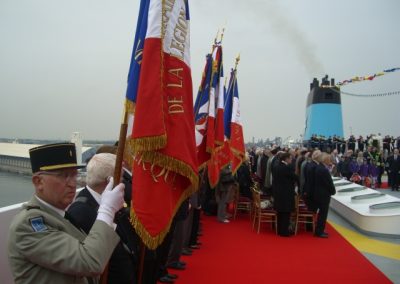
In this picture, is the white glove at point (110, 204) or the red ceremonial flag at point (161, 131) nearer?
the white glove at point (110, 204)

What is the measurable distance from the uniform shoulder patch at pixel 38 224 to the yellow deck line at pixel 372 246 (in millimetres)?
5685

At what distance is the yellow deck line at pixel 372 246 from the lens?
571 cm

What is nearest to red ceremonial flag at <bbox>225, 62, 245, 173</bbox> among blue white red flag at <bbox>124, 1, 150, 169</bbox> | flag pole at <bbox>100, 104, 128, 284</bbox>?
blue white red flag at <bbox>124, 1, 150, 169</bbox>

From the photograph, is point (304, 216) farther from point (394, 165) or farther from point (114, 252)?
point (394, 165)

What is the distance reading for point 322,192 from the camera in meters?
6.75

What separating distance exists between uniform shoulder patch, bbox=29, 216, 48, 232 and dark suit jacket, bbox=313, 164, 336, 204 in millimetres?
6086

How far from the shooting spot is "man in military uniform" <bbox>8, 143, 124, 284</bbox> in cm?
148

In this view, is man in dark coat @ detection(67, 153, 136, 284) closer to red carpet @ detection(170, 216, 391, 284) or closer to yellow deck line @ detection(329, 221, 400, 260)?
red carpet @ detection(170, 216, 391, 284)

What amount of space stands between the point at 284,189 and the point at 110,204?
17.8ft

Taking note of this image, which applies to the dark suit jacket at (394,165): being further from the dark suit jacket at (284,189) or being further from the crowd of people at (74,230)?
the crowd of people at (74,230)

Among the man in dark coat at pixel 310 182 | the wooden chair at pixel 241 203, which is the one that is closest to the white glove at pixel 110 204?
the man in dark coat at pixel 310 182

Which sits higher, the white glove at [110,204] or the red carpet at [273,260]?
the white glove at [110,204]

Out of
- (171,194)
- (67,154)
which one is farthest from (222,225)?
(67,154)

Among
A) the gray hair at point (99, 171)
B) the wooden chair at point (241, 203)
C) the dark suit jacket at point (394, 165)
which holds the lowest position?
the wooden chair at point (241, 203)
